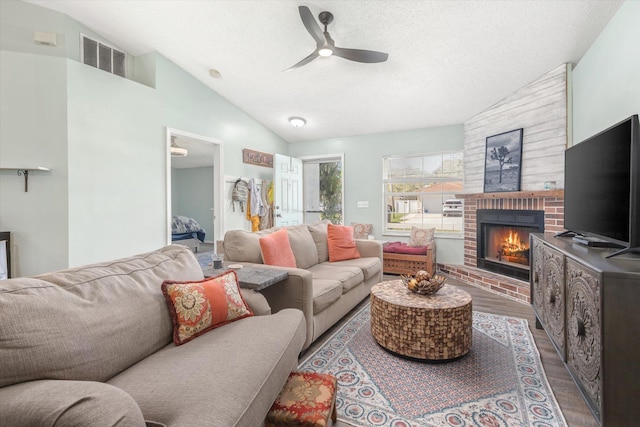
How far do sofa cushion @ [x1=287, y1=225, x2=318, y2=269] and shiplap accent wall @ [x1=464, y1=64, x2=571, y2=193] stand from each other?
2.58 metres

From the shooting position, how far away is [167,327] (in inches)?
56.9

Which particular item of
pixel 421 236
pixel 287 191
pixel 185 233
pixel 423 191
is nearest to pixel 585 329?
pixel 421 236

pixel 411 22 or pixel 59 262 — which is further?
pixel 59 262

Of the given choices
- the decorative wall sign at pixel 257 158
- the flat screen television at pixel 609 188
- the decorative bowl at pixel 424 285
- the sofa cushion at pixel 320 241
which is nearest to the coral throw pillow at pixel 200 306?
the decorative bowl at pixel 424 285

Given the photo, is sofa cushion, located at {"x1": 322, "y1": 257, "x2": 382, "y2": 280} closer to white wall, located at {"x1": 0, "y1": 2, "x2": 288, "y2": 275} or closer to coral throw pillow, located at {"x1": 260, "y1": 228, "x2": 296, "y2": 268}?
coral throw pillow, located at {"x1": 260, "y1": 228, "x2": 296, "y2": 268}

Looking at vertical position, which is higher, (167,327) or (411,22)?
(411,22)

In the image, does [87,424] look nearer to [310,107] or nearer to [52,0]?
[52,0]

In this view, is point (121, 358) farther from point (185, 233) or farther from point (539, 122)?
point (185, 233)

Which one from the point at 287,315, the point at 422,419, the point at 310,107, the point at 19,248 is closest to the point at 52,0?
the point at 19,248

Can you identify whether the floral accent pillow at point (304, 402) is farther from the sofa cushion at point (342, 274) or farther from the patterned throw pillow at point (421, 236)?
the patterned throw pillow at point (421, 236)

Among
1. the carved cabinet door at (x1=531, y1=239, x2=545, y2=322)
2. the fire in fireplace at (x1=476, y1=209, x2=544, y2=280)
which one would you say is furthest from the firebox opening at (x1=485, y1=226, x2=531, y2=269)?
the carved cabinet door at (x1=531, y1=239, x2=545, y2=322)

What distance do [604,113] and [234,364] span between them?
3338mm

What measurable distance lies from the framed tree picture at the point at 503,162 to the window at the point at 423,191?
0.77 metres

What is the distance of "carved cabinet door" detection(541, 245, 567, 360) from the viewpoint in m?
1.88
